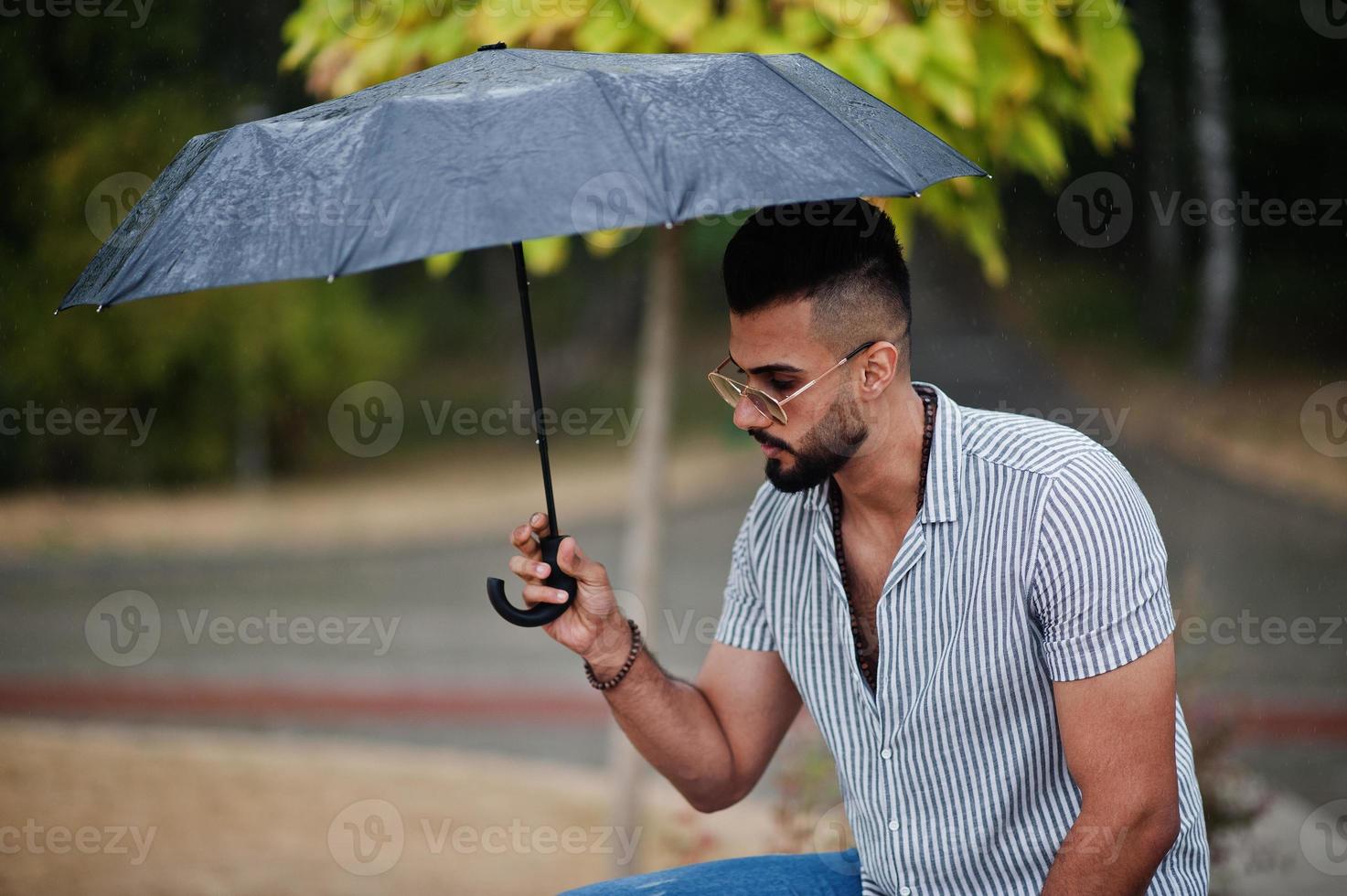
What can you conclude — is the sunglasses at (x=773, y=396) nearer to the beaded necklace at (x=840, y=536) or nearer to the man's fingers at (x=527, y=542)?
the beaded necklace at (x=840, y=536)

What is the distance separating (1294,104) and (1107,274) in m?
5.82

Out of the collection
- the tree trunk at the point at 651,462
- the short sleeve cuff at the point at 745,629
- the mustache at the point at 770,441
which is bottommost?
the tree trunk at the point at 651,462

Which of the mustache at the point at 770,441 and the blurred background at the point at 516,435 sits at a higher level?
the mustache at the point at 770,441

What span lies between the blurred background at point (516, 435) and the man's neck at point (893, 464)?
1201 mm

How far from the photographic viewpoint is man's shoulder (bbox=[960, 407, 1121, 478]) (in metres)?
2.21

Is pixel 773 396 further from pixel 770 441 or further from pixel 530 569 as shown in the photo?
pixel 530 569

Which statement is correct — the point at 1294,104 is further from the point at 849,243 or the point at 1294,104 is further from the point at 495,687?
the point at 849,243

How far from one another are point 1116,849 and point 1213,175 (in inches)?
620

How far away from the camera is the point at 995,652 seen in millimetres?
2236

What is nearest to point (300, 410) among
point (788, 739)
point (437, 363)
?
point (437, 363)

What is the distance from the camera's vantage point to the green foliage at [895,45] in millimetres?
3277

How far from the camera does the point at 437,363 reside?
75.0 feet

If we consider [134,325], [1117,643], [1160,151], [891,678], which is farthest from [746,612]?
[1160,151]

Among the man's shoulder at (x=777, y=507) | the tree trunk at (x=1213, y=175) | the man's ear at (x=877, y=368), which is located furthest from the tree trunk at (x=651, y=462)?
the tree trunk at (x=1213, y=175)
